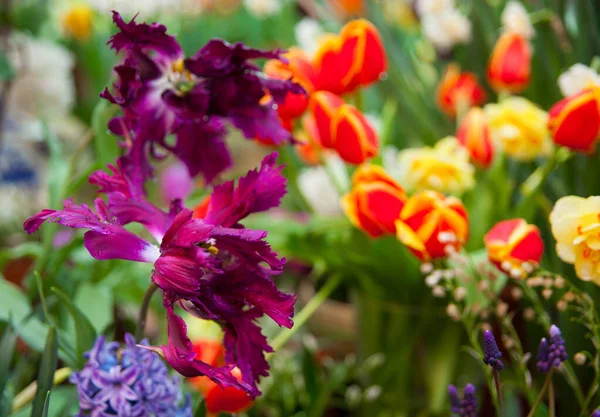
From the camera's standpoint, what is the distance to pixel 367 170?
49 cm

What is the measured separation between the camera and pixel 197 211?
455mm

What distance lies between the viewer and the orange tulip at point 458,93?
2.28 feet

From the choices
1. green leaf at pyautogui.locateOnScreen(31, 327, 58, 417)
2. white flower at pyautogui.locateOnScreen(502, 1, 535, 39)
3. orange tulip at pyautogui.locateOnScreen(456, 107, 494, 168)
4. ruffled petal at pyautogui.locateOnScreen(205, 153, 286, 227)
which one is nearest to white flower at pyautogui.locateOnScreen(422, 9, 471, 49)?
white flower at pyautogui.locateOnScreen(502, 1, 535, 39)

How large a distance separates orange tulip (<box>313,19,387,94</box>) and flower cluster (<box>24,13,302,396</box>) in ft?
0.43

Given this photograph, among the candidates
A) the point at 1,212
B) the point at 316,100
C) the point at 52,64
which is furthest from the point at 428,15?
the point at 1,212

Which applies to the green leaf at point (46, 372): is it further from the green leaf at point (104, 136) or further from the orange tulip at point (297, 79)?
the orange tulip at point (297, 79)

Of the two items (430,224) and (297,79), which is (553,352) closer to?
(430,224)

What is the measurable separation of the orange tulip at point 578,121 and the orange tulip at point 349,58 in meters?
0.16

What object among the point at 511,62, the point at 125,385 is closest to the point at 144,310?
the point at 125,385

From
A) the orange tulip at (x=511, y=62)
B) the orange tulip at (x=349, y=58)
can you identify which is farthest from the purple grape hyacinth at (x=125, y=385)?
the orange tulip at (x=511, y=62)

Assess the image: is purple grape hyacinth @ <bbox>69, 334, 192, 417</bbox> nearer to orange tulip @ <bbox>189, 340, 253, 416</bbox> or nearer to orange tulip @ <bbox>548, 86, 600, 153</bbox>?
orange tulip @ <bbox>189, 340, 253, 416</bbox>

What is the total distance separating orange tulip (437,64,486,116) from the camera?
2.28 ft

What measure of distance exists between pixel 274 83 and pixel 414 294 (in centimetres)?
27

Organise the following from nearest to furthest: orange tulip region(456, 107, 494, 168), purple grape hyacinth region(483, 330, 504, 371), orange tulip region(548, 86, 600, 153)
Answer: purple grape hyacinth region(483, 330, 504, 371), orange tulip region(548, 86, 600, 153), orange tulip region(456, 107, 494, 168)
